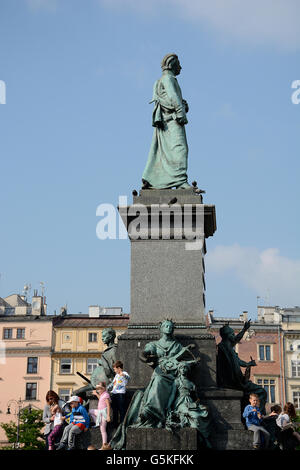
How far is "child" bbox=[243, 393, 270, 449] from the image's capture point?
42.2 feet

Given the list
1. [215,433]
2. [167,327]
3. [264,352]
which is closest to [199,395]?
[215,433]

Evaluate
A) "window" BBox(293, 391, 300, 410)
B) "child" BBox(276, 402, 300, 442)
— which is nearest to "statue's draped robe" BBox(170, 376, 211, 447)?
"child" BBox(276, 402, 300, 442)

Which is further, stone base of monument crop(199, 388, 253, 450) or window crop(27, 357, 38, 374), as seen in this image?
window crop(27, 357, 38, 374)

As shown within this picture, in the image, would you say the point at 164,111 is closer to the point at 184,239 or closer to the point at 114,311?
the point at 184,239

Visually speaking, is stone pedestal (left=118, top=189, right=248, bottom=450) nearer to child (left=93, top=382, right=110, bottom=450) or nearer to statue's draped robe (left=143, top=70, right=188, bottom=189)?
statue's draped robe (left=143, top=70, right=188, bottom=189)

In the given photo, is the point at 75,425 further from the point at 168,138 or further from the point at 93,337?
the point at 93,337

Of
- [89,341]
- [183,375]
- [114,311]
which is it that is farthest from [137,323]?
[114,311]

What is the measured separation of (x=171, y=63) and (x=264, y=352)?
5484 cm

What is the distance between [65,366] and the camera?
7012 cm

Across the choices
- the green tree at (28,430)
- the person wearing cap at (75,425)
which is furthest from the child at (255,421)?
the green tree at (28,430)

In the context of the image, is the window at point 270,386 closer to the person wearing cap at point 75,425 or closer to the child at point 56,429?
the child at point 56,429

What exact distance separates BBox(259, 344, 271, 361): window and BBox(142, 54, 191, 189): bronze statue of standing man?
177 ft

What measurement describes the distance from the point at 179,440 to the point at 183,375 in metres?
1.42

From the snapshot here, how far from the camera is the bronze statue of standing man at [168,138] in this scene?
1647 centimetres
